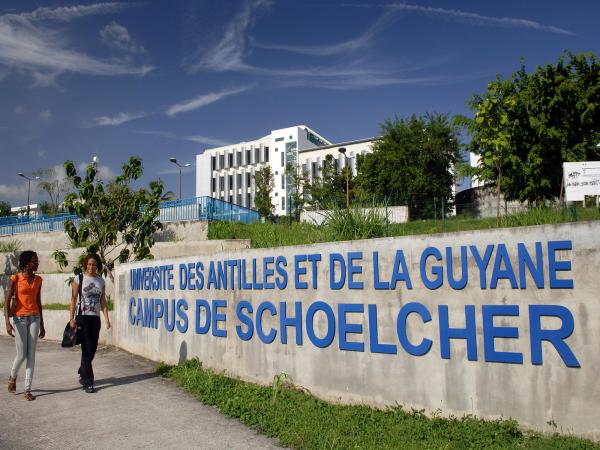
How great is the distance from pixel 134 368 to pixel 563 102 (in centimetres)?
2782

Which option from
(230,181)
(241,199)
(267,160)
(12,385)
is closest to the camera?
(12,385)

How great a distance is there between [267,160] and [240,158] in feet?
19.8

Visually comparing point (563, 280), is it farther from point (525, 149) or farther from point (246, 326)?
point (525, 149)

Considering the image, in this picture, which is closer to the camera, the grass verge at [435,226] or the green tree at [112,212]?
the grass verge at [435,226]

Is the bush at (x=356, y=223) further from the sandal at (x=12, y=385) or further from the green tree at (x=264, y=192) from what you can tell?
the green tree at (x=264, y=192)

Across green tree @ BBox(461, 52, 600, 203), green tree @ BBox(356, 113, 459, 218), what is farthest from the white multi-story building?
green tree @ BBox(461, 52, 600, 203)

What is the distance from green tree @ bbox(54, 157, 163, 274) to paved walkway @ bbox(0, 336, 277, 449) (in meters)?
7.13

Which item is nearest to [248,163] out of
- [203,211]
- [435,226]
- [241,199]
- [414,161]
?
[241,199]

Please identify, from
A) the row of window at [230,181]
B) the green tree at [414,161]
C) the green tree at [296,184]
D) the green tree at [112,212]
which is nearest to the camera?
the green tree at [112,212]

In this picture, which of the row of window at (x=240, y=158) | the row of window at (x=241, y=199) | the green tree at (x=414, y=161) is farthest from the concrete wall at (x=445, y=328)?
the row of window at (x=241, y=199)

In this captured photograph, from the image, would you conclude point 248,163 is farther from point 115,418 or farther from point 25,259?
point 115,418

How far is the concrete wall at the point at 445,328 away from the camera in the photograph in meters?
4.89

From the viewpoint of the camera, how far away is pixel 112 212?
16.5 metres

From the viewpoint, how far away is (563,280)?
499 cm
